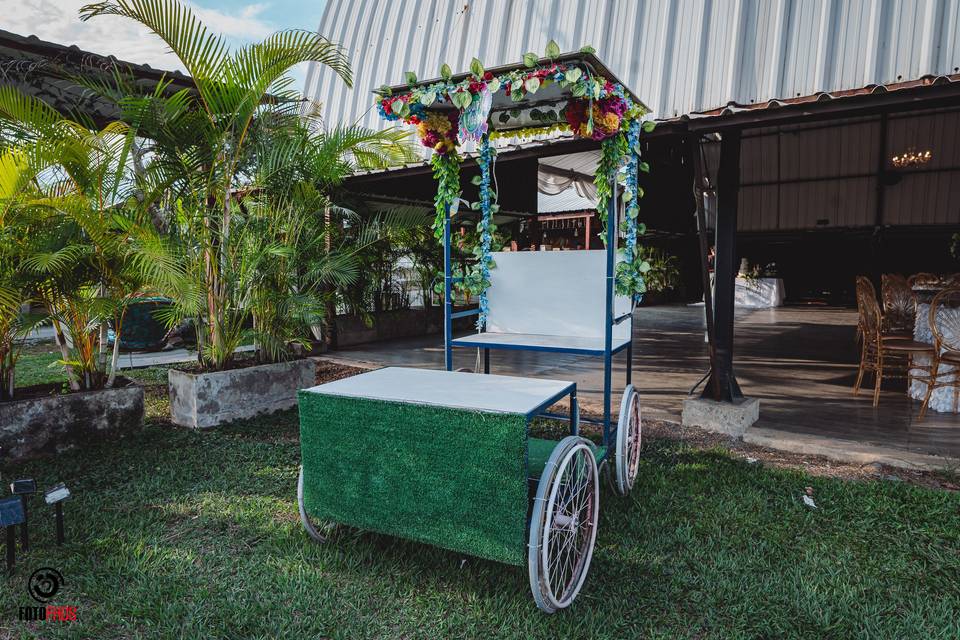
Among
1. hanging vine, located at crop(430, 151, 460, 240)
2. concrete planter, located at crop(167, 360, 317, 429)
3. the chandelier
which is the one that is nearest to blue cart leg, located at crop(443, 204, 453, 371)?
hanging vine, located at crop(430, 151, 460, 240)

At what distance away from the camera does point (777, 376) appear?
6195mm

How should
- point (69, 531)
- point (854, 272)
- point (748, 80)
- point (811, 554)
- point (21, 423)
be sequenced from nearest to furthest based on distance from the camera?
point (811, 554) < point (69, 531) < point (21, 423) < point (748, 80) < point (854, 272)

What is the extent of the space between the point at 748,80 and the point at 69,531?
5.30m

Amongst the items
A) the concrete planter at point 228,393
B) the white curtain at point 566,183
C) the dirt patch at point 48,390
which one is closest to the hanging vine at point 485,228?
the concrete planter at point 228,393

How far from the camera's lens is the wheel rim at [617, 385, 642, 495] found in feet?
9.60

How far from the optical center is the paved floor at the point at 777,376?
4043mm

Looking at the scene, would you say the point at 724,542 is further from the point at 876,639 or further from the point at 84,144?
the point at 84,144

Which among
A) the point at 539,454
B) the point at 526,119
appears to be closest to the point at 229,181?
the point at 526,119

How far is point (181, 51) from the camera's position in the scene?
408cm

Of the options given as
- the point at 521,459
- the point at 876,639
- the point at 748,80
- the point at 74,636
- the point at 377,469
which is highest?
the point at 748,80

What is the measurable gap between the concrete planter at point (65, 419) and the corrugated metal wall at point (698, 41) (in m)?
4.70

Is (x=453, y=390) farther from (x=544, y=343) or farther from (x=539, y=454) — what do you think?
(x=544, y=343)

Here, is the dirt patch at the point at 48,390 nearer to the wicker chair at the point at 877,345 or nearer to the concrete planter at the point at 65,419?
the concrete planter at the point at 65,419

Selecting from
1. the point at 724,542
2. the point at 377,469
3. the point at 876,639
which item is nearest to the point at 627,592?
the point at 724,542
